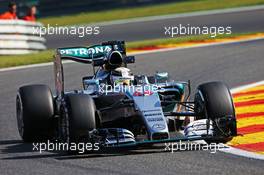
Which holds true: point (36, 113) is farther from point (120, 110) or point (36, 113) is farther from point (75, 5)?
point (75, 5)

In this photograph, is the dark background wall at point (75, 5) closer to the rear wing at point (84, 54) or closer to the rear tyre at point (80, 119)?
the rear wing at point (84, 54)

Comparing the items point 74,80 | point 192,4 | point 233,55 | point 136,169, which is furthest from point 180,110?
point 192,4

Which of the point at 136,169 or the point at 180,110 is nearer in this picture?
the point at 136,169

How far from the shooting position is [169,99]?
36.3 ft

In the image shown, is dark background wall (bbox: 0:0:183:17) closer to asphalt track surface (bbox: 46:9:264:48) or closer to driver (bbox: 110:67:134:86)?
asphalt track surface (bbox: 46:9:264:48)

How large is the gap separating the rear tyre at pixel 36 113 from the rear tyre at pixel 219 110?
184 centimetres

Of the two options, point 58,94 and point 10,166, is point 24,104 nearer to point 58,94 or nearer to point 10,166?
point 58,94

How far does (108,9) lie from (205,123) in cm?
2311

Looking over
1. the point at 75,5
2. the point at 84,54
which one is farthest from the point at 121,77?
the point at 75,5

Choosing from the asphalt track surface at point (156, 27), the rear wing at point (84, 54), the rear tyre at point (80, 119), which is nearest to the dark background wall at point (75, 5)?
the asphalt track surface at point (156, 27)

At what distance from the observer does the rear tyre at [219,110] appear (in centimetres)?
1011

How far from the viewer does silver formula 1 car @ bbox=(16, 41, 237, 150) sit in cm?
987

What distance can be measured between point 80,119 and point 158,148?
38.7 inches

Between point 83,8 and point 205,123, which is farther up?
point 83,8
